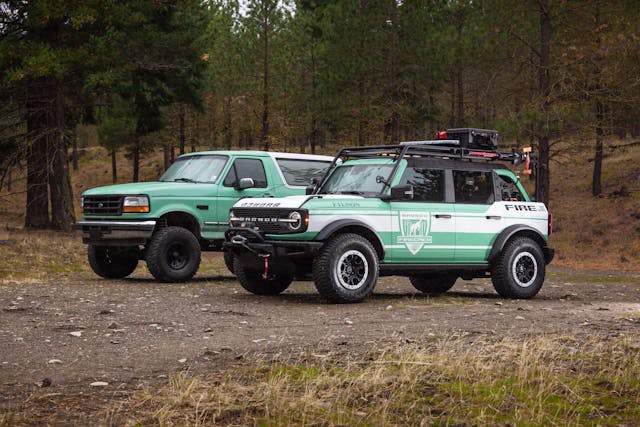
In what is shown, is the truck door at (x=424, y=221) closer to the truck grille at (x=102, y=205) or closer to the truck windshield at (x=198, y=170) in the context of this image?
the truck windshield at (x=198, y=170)

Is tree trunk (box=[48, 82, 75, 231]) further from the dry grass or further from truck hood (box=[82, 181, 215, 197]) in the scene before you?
the dry grass

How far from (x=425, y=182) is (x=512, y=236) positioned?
174cm

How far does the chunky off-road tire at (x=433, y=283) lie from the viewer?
1364cm

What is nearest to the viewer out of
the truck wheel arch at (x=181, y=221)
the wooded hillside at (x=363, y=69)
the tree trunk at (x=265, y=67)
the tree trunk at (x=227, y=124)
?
the truck wheel arch at (x=181, y=221)

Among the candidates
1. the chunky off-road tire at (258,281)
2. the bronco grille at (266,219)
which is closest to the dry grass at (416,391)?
the bronco grille at (266,219)

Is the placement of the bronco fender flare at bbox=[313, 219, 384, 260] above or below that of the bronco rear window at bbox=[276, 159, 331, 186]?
below

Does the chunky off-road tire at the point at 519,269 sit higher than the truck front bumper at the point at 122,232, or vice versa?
the truck front bumper at the point at 122,232

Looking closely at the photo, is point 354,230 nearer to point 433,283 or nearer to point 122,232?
point 433,283

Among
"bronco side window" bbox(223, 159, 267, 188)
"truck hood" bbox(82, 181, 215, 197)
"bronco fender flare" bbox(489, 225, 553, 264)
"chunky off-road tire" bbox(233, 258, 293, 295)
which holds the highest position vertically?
"bronco side window" bbox(223, 159, 267, 188)

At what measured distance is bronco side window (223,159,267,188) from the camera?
1444 centimetres

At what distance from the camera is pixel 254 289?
12.3m

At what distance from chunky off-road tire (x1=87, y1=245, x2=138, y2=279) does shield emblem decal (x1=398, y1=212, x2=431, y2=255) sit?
192 inches

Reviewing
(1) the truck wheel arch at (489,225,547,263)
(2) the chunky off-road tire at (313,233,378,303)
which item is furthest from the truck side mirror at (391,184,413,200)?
(1) the truck wheel arch at (489,225,547,263)

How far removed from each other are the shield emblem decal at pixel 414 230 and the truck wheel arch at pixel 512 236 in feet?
3.92
